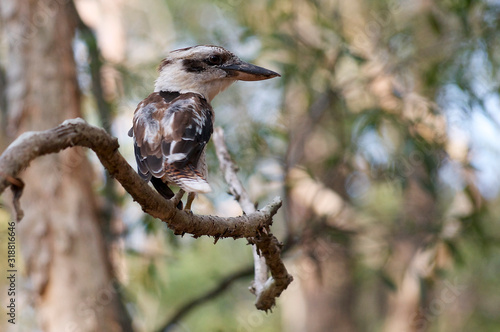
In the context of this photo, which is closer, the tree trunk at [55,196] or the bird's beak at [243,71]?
the bird's beak at [243,71]

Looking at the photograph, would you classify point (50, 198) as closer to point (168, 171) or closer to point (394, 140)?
point (168, 171)

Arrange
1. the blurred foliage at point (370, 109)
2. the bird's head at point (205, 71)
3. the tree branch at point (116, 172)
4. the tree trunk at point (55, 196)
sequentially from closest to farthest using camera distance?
the tree branch at point (116, 172) → the bird's head at point (205, 71) → the tree trunk at point (55, 196) → the blurred foliage at point (370, 109)

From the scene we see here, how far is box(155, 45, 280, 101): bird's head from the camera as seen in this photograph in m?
3.42

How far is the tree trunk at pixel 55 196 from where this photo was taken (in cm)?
433

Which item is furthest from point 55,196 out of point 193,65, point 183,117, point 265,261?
point 265,261

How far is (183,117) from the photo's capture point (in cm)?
282

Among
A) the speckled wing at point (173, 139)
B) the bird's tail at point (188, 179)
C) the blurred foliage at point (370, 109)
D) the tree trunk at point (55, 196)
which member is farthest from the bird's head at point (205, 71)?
the blurred foliage at point (370, 109)

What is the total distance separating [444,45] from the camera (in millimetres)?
6055

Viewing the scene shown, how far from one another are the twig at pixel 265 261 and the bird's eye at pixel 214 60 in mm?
A: 610

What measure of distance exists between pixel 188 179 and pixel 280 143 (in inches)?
182

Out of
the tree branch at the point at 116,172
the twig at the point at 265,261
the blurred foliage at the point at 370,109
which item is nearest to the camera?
the tree branch at the point at 116,172

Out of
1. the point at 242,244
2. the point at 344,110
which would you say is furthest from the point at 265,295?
the point at 242,244

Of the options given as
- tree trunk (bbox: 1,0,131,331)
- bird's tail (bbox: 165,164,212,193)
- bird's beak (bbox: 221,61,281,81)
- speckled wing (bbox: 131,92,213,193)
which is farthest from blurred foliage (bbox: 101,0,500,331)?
bird's tail (bbox: 165,164,212,193)

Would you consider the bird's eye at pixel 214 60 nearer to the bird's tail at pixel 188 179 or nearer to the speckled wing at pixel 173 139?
the speckled wing at pixel 173 139
